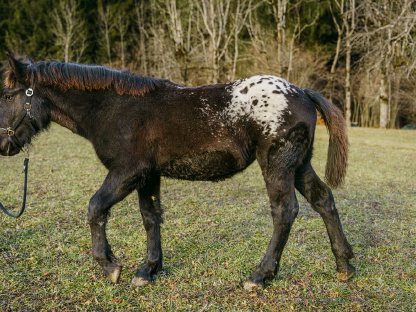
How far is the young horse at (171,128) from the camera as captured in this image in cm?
414

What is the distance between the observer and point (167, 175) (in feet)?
14.4

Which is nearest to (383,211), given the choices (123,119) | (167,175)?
(167,175)

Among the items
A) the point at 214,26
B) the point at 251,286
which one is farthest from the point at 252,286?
the point at 214,26

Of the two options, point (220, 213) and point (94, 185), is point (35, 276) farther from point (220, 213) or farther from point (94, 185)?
point (94, 185)

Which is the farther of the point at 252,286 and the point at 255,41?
the point at 255,41

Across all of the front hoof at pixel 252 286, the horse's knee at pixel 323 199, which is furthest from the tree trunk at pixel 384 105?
the front hoof at pixel 252 286

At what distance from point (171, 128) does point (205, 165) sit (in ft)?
1.62

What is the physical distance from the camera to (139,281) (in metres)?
4.32

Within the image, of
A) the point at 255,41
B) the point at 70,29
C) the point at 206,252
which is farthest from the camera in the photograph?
the point at 70,29

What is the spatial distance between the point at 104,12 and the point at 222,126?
4733 cm

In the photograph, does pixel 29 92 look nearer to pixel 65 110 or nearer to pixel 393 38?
pixel 65 110

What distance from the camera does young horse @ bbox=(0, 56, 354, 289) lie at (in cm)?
414

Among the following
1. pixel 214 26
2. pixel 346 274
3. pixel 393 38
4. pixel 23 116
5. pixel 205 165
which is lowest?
pixel 346 274

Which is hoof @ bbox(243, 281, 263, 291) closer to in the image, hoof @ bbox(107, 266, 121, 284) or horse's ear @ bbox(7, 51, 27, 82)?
hoof @ bbox(107, 266, 121, 284)
